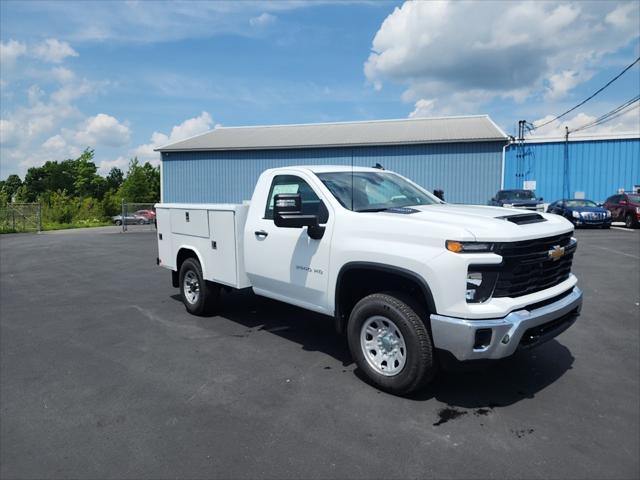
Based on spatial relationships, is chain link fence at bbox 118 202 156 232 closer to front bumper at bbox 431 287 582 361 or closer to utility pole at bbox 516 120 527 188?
utility pole at bbox 516 120 527 188

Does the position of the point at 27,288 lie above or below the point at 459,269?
below

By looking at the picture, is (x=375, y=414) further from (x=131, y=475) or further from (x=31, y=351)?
(x=31, y=351)

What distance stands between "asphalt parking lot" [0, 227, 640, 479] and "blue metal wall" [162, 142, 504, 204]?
1882 centimetres

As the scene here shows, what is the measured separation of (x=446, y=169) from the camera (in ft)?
87.2

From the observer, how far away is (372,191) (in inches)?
200

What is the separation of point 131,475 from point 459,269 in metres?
2.61

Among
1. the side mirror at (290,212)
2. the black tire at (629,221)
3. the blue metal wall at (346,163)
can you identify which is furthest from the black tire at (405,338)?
the black tire at (629,221)

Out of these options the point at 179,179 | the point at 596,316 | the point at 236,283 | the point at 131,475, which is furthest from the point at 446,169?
the point at 131,475

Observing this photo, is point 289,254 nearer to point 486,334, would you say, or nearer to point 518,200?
point 486,334

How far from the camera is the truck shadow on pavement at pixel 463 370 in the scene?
13.4 feet

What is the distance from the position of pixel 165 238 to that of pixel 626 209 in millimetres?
21276

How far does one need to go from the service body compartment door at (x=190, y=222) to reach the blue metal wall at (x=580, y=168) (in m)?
23.5

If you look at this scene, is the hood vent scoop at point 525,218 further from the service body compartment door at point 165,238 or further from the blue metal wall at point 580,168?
the blue metal wall at point 580,168

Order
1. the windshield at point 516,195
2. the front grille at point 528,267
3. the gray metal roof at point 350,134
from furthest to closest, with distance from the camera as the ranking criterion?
the gray metal roof at point 350,134
the windshield at point 516,195
the front grille at point 528,267
